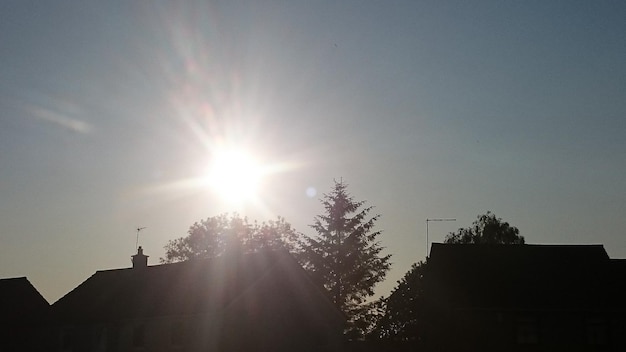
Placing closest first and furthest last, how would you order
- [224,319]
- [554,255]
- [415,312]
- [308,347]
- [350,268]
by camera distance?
[224,319] < [308,347] < [554,255] < [415,312] < [350,268]

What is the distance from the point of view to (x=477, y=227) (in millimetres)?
81500

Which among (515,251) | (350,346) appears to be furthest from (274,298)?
(515,251)

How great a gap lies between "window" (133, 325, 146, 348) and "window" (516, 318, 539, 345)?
68.7 feet

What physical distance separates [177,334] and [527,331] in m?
19.4

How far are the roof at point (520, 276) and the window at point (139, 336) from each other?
56.8 feet

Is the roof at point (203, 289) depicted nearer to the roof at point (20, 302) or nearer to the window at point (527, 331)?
the roof at point (20, 302)

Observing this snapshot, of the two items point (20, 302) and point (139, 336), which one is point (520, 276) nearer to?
point (139, 336)

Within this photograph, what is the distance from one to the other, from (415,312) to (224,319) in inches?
644

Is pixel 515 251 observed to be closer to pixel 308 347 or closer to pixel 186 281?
pixel 308 347

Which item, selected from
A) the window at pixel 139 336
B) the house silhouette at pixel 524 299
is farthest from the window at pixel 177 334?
the house silhouette at pixel 524 299

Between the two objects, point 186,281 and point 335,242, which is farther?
point 335,242

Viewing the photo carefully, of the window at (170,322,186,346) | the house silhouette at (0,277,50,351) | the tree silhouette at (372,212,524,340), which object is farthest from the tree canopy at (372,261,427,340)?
the house silhouette at (0,277,50,351)

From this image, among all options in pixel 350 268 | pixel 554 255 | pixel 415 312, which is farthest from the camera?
pixel 350 268

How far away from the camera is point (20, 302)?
5969cm
